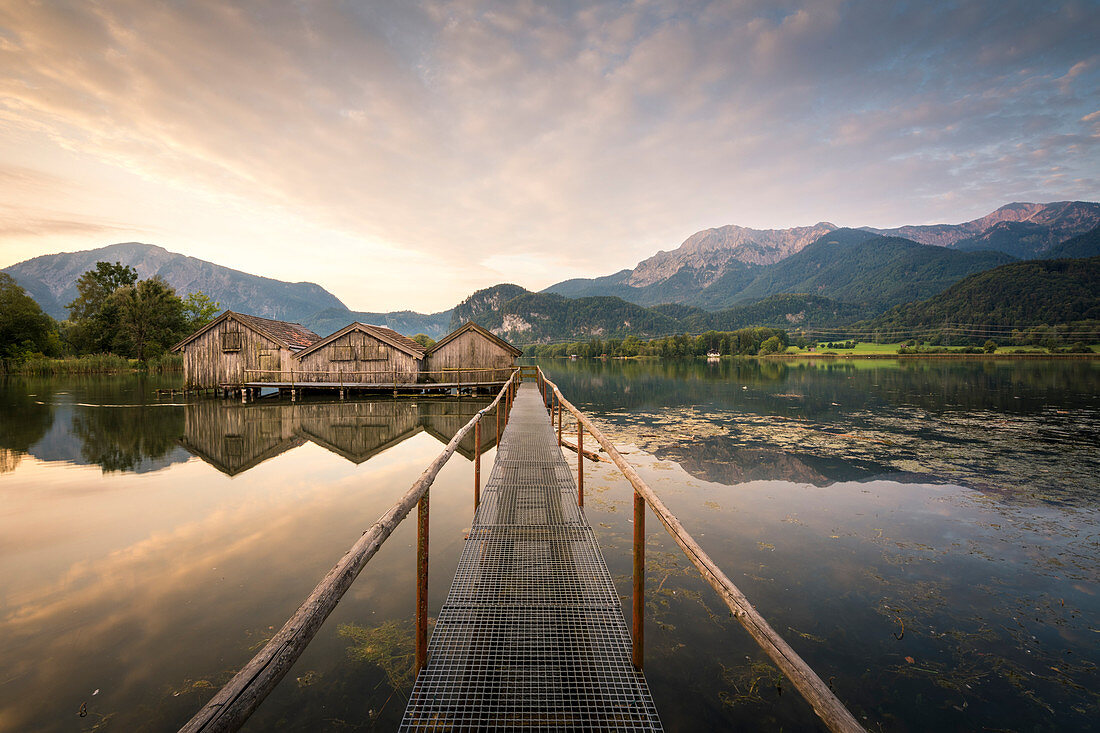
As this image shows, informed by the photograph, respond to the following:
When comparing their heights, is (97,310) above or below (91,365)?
above

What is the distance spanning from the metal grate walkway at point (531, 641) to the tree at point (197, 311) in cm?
6669

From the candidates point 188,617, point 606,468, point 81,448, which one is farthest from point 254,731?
point 81,448

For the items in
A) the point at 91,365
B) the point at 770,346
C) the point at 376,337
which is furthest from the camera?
the point at 770,346

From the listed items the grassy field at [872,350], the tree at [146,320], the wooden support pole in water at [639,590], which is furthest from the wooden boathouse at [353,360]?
the grassy field at [872,350]

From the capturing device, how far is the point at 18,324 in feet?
149

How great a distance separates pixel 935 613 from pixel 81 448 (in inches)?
892

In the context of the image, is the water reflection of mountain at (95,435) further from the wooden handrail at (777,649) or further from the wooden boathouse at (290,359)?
the wooden handrail at (777,649)

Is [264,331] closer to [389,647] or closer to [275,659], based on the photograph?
[389,647]

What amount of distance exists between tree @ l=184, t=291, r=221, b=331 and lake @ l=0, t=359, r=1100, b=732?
4973cm

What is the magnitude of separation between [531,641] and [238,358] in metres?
34.6

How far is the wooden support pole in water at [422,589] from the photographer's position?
3490 mm

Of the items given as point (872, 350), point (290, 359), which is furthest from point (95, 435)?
point (872, 350)

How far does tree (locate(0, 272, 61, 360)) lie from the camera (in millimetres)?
44750

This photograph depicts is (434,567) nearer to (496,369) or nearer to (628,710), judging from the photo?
(628,710)
